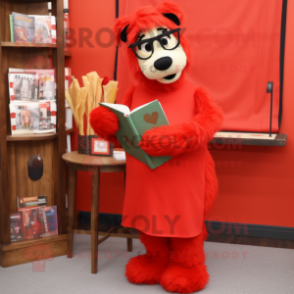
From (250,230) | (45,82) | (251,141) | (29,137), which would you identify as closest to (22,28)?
(45,82)

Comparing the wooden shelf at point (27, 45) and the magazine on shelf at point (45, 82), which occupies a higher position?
the wooden shelf at point (27, 45)

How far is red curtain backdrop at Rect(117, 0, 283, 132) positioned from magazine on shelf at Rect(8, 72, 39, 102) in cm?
84

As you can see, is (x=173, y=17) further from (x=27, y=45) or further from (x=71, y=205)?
(x=71, y=205)

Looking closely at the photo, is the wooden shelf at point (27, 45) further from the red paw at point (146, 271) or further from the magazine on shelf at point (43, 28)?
the red paw at point (146, 271)

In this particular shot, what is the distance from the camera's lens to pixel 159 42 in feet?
5.72

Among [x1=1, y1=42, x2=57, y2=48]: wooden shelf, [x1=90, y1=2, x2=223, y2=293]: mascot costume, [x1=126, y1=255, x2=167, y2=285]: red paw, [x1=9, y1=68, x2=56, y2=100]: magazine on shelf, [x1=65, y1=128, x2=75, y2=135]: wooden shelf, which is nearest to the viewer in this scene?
[x1=90, y1=2, x2=223, y2=293]: mascot costume

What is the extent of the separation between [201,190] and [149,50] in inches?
28.0

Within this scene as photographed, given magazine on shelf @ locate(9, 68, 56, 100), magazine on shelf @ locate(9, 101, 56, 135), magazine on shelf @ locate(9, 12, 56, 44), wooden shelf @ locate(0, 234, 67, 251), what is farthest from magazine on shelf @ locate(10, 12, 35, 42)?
wooden shelf @ locate(0, 234, 67, 251)

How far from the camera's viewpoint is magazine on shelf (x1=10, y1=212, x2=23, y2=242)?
2172 mm

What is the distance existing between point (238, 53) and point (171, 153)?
108cm

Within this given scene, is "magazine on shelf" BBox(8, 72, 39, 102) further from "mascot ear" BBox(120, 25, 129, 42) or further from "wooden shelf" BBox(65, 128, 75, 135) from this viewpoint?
"mascot ear" BBox(120, 25, 129, 42)

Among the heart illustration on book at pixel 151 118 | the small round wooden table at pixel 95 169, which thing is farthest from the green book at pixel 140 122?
the small round wooden table at pixel 95 169

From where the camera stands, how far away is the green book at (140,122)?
1.65m

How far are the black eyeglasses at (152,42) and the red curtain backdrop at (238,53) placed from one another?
699 mm
